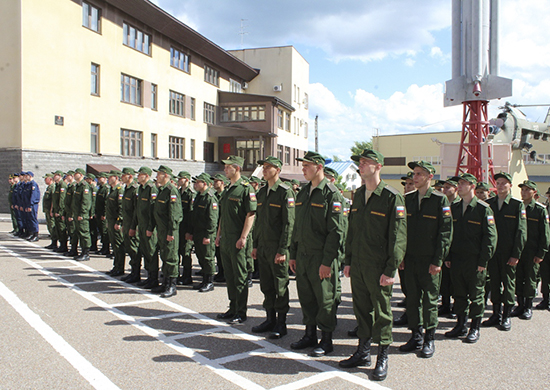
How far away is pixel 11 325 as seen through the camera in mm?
5551

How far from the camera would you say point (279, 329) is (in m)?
5.42

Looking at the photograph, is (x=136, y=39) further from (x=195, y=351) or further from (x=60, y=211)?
(x=195, y=351)

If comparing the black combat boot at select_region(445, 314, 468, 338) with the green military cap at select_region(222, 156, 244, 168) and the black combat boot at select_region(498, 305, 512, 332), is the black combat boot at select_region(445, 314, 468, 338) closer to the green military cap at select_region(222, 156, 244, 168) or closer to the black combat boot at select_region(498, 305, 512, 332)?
the black combat boot at select_region(498, 305, 512, 332)

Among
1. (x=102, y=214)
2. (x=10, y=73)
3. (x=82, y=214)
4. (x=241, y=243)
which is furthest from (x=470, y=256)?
(x=10, y=73)

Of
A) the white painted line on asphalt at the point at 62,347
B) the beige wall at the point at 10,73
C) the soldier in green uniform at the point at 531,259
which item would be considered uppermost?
the beige wall at the point at 10,73

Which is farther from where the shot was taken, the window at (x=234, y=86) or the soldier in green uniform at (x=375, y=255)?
the window at (x=234, y=86)

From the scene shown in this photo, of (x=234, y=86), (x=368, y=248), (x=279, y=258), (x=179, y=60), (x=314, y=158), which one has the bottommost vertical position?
(x=279, y=258)

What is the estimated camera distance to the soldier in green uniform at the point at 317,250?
188 inches

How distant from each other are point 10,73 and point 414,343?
22.9 meters

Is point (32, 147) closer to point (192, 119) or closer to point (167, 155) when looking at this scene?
point (167, 155)

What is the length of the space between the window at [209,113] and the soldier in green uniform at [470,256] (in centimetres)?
3249

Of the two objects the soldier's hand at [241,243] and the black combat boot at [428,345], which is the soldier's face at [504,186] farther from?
the soldier's hand at [241,243]

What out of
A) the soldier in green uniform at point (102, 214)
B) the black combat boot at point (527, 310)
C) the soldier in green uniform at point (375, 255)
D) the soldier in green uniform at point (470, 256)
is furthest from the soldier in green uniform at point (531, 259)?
the soldier in green uniform at point (102, 214)

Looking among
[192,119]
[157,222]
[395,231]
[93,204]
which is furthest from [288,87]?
[395,231]
